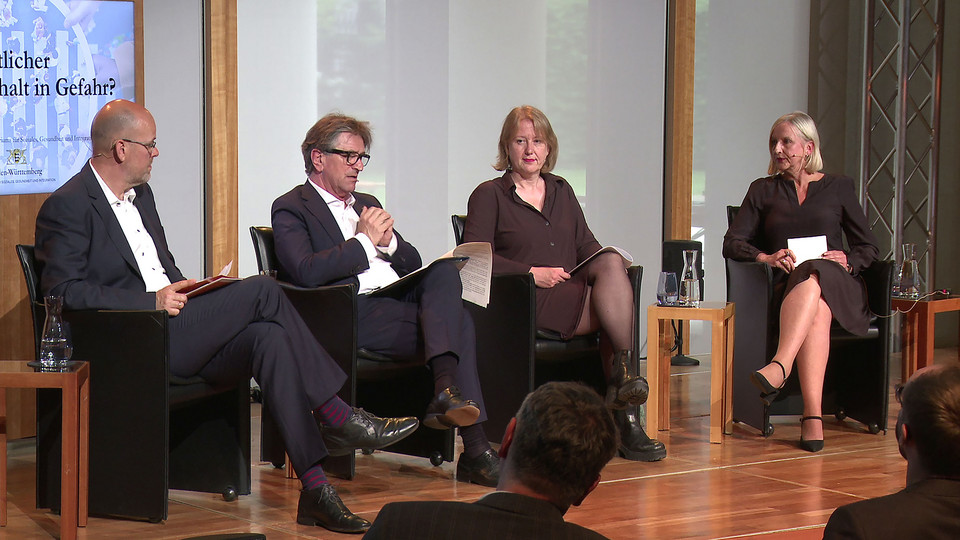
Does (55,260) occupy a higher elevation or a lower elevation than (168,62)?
lower

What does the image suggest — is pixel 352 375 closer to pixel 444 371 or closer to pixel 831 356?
pixel 444 371

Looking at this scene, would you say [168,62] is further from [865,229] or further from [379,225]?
[865,229]

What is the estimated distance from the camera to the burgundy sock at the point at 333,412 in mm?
3545

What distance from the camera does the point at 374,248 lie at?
4191mm

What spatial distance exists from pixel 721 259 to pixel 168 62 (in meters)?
3.56

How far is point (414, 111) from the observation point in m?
5.82

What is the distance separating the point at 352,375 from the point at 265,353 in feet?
1.38

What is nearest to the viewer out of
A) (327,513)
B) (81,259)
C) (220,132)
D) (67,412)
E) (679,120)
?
(67,412)

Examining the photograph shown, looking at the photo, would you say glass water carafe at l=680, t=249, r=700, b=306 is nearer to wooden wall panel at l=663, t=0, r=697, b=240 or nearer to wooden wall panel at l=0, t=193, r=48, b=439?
wooden wall panel at l=663, t=0, r=697, b=240

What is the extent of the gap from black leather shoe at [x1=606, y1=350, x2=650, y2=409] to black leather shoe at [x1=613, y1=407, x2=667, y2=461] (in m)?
→ 0.09

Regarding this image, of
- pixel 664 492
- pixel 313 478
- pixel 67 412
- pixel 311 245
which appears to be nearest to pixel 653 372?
pixel 664 492

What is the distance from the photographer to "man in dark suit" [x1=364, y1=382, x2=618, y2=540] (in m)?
1.46

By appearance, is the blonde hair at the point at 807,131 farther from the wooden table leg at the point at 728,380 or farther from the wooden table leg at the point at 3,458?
the wooden table leg at the point at 3,458

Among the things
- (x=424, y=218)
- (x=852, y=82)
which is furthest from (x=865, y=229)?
(x=852, y=82)
